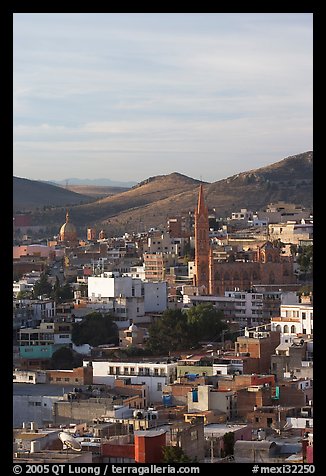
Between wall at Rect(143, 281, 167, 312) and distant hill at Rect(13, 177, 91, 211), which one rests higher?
distant hill at Rect(13, 177, 91, 211)

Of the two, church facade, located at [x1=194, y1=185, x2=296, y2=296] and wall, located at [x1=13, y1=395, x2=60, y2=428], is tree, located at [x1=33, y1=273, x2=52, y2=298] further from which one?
wall, located at [x1=13, y1=395, x2=60, y2=428]

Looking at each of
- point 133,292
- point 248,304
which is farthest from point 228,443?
point 133,292

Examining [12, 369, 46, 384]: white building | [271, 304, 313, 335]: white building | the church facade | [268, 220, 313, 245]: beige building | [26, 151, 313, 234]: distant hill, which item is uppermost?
[26, 151, 313, 234]: distant hill

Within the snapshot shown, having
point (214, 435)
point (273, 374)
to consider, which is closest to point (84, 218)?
point (273, 374)

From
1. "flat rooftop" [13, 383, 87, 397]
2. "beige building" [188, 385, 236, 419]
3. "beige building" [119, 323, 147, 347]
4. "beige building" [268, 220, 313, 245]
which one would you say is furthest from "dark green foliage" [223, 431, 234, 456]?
"beige building" [268, 220, 313, 245]

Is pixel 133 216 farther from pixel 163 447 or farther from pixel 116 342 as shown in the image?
pixel 163 447

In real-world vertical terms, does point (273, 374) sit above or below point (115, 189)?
below

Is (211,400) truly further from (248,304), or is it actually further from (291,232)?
(291,232)

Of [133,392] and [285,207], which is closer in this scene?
[133,392]
